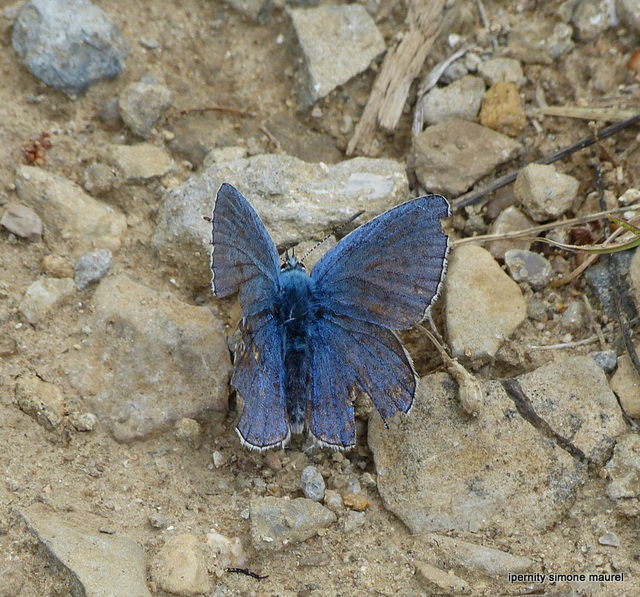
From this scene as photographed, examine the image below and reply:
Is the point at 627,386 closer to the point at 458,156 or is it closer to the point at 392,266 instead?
the point at 392,266

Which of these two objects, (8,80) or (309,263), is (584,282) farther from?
(8,80)

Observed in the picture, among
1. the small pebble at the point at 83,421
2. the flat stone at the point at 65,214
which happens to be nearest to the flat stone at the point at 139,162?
the flat stone at the point at 65,214

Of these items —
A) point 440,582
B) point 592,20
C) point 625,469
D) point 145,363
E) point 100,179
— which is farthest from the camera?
point 592,20

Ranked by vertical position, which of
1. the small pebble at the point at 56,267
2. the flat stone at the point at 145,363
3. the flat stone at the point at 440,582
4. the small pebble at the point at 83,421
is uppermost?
the small pebble at the point at 56,267

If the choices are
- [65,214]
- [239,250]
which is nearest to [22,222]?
[65,214]

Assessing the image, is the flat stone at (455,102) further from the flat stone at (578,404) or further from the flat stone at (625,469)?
the flat stone at (625,469)
